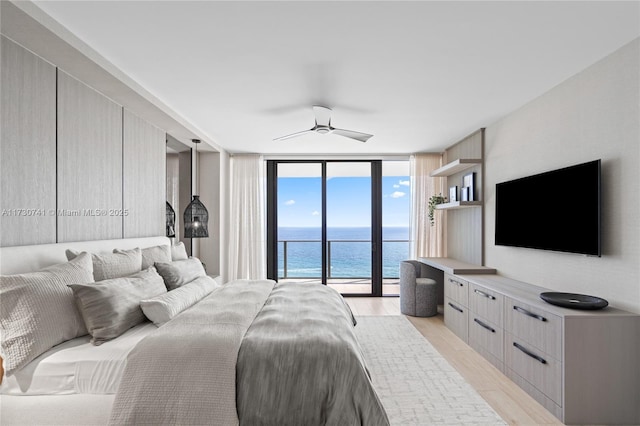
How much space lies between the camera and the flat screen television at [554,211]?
2.84 metres

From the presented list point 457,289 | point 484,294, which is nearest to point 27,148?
point 484,294

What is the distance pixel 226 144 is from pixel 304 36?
3.75 metres

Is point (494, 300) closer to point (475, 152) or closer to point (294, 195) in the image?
point (475, 152)

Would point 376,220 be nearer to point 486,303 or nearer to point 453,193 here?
point 453,193

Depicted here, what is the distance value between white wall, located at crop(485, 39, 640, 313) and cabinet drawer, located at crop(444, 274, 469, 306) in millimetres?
605

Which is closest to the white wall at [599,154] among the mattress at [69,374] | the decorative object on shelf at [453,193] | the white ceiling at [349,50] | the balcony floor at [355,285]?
the white ceiling at [349,50]

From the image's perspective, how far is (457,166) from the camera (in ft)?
17.1

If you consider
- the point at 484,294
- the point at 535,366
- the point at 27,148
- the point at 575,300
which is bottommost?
the point at 535,366

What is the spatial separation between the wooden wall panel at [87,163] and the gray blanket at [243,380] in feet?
4.44

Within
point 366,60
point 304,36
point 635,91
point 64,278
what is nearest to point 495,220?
point 635,91

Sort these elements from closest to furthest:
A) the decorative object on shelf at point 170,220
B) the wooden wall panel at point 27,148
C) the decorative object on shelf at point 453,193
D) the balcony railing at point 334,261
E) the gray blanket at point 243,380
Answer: the gray blanket at point 243,380, the wooden wall panel at point 27,148, the decorative object on shelf at point 170,220, the decorative object on shelf at point 453,193, the balcony railing at point 334,261

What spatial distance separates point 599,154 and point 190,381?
3.30 meters

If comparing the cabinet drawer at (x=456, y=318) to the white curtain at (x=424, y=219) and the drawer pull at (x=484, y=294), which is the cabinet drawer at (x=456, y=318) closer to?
the drawer pull at (x=484, y=294)

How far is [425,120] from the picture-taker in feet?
15.0
